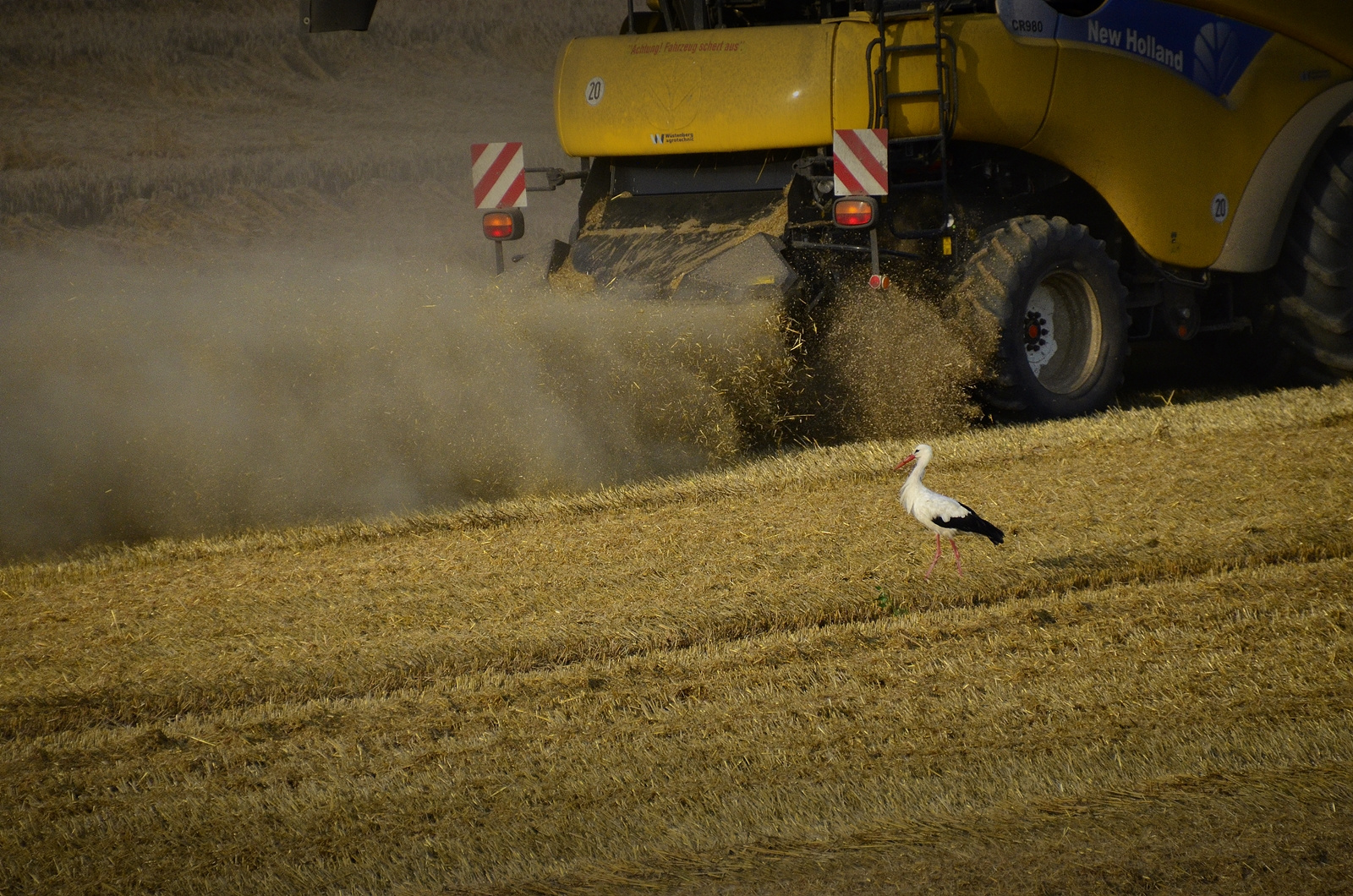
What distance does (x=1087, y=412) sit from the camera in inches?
285

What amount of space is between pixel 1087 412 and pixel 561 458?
294 cm

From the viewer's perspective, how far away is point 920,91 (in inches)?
264

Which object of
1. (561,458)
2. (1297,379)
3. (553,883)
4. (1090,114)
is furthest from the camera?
(1297,379)

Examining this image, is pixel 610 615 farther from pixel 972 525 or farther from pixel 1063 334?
pixel 1063 334

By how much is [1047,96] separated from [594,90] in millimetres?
2426

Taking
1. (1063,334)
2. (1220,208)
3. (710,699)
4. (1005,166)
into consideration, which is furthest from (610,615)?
(1220,208)

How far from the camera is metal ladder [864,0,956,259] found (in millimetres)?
6621

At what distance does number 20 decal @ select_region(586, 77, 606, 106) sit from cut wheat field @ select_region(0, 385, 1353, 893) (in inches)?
102

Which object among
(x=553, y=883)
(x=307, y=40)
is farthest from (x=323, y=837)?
(x=307, y=40)

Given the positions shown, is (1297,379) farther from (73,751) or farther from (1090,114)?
(73,751)

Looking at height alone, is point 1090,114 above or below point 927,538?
above

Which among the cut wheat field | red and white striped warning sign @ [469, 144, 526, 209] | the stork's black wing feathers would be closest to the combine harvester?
red and white striped warning sign @ [469, 144, 526, 209]

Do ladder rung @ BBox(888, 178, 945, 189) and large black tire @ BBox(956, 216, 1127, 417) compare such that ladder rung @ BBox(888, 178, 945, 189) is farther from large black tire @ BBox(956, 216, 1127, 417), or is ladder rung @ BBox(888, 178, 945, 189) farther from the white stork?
the white stork

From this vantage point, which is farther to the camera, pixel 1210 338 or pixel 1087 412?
pixel 1210 338
